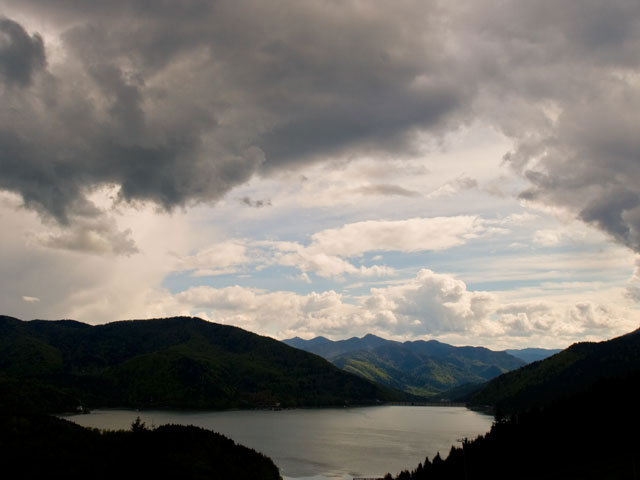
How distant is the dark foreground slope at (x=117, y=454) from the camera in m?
118

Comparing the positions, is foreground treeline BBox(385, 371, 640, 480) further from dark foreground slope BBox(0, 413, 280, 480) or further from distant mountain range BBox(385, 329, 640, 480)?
dark foreground slope BBox(0, 413, 280, 480)

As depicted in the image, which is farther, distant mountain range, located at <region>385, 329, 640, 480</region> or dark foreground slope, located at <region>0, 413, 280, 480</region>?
distant mountain range, located at <region>385, 329, 640, 480</region>

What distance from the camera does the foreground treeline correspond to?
451 feet

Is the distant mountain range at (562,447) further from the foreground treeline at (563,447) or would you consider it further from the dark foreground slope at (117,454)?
the dark foreground slope at (117,454)

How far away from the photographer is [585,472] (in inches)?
5197

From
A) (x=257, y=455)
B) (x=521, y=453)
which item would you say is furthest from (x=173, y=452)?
(x=521, y=453)

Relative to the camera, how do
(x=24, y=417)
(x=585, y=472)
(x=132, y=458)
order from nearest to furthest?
1. (x=132, y=458)
2. (x=585, y=472)
3. (x=24, y=417)

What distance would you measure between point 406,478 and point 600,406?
222 feet

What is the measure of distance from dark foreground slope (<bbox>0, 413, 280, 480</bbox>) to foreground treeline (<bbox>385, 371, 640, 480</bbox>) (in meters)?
48.6

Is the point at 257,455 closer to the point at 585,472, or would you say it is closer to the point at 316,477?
the point at 316,477

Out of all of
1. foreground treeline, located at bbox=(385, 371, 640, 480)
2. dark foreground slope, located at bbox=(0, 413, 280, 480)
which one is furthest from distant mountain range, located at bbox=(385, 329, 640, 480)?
dark foreground slope, located at bbox=(0, 413, 280, 480)

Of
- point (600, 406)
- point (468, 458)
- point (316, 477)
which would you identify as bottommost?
point (316, 477)

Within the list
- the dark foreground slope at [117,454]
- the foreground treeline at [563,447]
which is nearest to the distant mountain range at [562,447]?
the foreground treeline at [563,447]

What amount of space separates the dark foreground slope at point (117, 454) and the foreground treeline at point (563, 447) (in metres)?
48.6
